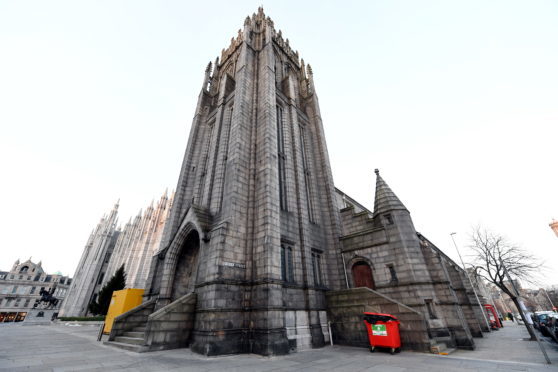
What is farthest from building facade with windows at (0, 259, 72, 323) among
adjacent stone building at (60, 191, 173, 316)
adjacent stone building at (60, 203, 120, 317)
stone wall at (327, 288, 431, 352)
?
stone wall at (327, 288, 431, 352)

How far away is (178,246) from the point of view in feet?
47.3

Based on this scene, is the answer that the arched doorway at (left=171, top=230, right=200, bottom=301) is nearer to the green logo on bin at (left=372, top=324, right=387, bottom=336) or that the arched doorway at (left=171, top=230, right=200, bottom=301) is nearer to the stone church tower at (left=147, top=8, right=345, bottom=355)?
the stone church tower at (left=147, top=8, right=345, bottom=355)

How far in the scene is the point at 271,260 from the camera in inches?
438

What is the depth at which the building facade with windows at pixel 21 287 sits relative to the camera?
192 feet

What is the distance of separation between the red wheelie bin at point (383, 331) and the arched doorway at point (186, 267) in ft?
32.0

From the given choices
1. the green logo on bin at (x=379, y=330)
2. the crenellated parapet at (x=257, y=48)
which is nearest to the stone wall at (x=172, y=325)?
the green logo on bin at (x=379, y=330)

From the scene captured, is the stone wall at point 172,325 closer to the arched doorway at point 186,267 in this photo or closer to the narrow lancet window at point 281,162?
the arched doorway at point 186,267

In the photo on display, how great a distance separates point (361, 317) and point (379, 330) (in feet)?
5.08

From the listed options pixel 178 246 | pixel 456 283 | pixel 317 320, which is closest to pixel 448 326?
pixel 317 320

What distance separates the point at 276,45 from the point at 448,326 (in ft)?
91.6

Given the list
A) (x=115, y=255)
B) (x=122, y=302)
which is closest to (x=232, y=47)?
(x=122, y=302)

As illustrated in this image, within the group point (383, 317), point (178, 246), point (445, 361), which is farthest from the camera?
point (178, 246)

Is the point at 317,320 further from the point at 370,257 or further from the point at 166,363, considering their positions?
the point at 166,363

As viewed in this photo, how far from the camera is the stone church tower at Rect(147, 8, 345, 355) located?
1016cm
